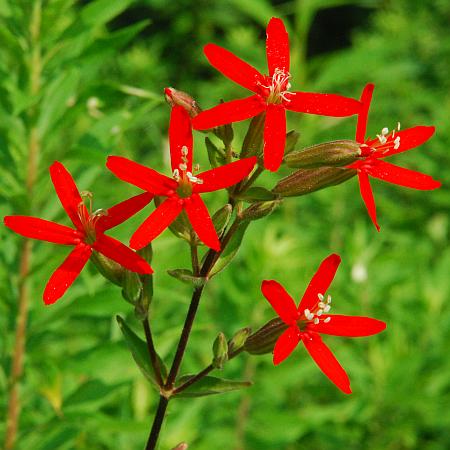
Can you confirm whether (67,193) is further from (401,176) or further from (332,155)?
(401,176)

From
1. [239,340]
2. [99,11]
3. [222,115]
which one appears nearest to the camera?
[222,115]

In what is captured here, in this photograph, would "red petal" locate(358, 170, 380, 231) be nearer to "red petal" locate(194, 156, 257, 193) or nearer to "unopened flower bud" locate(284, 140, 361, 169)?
"unopened flower bud" locate(284, 140, 361, 169)

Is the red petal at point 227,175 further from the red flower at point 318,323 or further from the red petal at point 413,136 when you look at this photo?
the red petal at point 413,136

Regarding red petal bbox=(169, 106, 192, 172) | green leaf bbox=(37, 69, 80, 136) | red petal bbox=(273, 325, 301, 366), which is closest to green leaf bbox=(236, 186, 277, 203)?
red petal bbox=(169, 106, 192, 172)

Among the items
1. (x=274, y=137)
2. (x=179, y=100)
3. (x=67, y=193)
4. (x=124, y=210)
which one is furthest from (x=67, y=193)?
(x=274, y=137)

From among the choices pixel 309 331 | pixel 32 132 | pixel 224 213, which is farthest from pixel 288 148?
pixel 32 132

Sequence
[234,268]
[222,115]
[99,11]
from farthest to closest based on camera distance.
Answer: [234,268] < [99,11] < [222,115]
